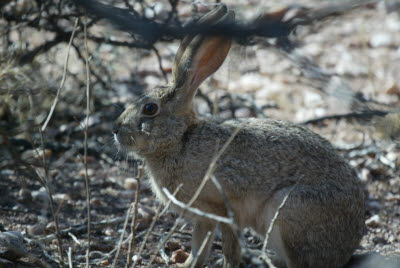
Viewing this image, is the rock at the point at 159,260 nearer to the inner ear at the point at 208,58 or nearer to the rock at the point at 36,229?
the rock at the point at 36,229

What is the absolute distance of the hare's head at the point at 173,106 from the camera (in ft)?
15.6

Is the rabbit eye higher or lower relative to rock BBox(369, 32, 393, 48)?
higher

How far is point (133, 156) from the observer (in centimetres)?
519

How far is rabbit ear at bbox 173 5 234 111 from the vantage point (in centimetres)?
475

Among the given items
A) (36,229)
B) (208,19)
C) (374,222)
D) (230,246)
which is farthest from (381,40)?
(36,229)

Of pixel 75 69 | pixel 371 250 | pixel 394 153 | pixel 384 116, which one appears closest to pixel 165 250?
pixel 371 250

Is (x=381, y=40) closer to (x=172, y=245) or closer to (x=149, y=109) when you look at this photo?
(x=172, y=245)

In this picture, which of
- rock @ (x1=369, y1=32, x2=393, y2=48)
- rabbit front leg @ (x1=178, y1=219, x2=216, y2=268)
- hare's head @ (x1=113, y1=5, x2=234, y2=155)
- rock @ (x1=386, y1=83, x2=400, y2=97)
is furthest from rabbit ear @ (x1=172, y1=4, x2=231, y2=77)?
rock @ (x1=369, y1=32, x2=393, y2=48)

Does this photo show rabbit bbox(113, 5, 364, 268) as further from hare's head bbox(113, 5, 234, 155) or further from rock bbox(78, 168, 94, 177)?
rock bbox(78, 168, 94, 177)

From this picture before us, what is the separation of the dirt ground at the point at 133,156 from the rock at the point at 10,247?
12 cm

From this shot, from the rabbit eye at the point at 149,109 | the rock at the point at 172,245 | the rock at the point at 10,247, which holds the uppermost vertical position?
the rabbit eye at the point at 149,109

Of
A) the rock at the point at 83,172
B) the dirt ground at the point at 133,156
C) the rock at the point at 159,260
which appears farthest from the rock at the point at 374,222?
the rock at the point at 83,172

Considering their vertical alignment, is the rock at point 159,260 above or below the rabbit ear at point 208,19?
below

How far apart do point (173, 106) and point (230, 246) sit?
1183mm
